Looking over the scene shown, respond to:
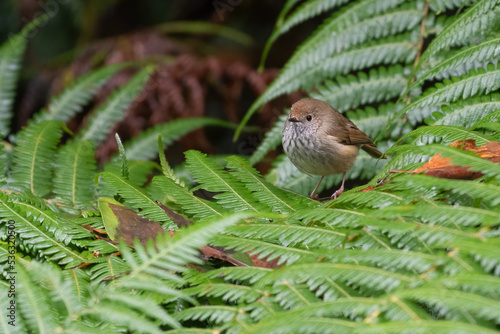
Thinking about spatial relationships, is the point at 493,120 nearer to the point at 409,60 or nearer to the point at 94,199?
the point at 409,60

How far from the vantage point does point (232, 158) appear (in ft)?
7.79

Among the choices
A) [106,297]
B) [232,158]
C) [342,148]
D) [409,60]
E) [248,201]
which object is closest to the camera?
[106,297]

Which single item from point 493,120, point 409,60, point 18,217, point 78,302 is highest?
point 409,60

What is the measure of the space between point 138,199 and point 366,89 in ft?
5.45

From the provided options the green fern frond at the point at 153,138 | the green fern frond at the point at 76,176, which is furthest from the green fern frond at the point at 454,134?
the green fern frond at the point at 153,138

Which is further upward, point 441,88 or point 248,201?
point 441,88

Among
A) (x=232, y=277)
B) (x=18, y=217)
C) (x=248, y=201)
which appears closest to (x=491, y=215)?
(x=232, y=277)

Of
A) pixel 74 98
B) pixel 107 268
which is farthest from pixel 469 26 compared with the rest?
pixel 74 98

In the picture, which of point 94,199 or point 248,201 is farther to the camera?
point 94,199

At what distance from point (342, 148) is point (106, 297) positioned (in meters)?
2.24

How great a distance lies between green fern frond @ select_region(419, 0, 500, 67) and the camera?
250 cm

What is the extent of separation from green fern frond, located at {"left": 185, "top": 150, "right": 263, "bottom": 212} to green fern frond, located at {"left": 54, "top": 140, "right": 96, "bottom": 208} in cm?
56

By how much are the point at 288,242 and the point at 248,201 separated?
0.43 metres

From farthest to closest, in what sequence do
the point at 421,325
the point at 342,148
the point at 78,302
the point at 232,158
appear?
the point at 342,148 < the point at 232,158 < the point at 78,302 < the point at 421,325
